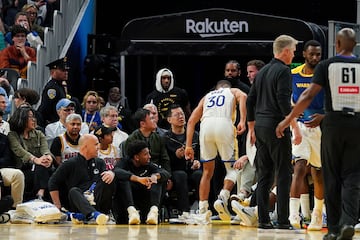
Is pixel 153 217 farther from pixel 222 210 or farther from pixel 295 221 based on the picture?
pixel 295 221

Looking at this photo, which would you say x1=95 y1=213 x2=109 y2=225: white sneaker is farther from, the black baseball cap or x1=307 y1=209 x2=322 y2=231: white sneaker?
the black baseball cap

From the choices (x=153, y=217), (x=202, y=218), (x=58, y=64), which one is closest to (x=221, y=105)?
(x=202, y=218)

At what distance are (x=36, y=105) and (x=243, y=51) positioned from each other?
3.60 meters

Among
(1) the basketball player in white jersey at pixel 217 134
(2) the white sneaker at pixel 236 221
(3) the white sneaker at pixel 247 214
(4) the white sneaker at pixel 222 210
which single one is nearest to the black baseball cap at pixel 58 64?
(1) the basketball player in white jersey at pixel 217 134

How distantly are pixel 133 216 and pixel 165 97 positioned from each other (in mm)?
4088

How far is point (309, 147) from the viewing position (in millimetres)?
15227

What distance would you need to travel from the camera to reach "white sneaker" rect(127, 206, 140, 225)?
16.2 meters

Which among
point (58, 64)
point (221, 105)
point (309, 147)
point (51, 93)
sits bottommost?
point (309, 147)

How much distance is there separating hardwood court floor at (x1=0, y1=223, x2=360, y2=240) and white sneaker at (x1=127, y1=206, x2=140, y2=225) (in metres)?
0.12

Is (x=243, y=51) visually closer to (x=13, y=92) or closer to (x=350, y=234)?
(x=13, y=92)

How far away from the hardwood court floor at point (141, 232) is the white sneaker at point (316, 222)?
251 mm

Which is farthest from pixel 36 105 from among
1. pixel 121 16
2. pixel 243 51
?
pixel 121 16

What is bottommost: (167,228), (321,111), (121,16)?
(167,228)

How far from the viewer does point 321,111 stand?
48.3 ft
